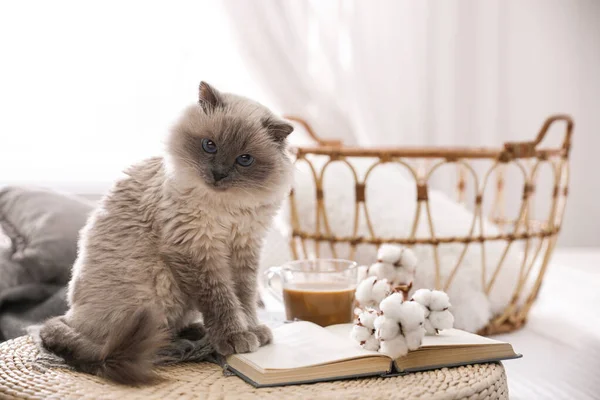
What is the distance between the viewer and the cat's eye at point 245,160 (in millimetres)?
907

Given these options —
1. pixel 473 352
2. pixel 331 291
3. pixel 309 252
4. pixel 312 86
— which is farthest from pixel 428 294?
pixel 312 86

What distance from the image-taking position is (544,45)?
2.98m

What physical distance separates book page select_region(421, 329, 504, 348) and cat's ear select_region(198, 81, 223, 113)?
0.46 m

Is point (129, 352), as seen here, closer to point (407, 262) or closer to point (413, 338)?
point (413, 338)

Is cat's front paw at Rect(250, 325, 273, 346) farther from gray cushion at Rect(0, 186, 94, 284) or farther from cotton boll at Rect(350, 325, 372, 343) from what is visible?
gray cushion at Rect(0, 186, 94, 284)

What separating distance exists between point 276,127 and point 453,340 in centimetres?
41

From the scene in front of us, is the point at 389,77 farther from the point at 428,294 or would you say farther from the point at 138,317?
the point at 138,317

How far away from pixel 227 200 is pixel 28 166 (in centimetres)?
173

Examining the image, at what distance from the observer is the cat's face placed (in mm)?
887

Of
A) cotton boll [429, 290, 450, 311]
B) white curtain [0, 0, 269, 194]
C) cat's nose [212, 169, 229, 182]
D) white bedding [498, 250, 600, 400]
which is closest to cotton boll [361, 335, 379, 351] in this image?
cotton boll [429, 290, 450, 311]

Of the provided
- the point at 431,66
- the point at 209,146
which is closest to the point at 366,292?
the point at 209,146

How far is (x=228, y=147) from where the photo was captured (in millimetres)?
895

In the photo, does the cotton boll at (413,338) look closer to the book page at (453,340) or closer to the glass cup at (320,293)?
the book page at (453,340)

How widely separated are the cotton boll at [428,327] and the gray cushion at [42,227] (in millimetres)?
898
